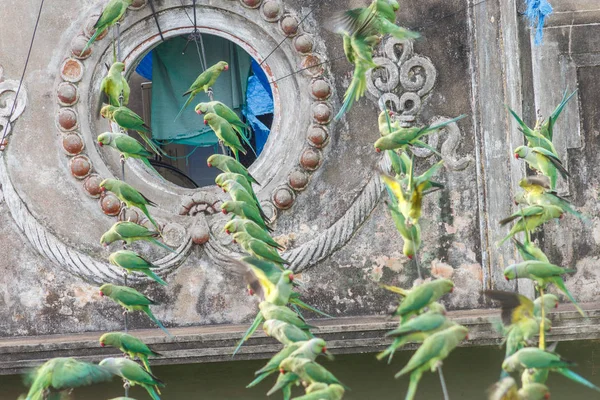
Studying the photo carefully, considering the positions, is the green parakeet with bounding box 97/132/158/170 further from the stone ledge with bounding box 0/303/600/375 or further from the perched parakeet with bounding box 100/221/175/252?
the stone ledge with bounding box 0/303/600/375

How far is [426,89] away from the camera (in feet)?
30.0

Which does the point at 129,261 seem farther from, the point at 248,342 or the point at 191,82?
the point at 191,82

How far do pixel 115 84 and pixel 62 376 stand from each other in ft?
7.75

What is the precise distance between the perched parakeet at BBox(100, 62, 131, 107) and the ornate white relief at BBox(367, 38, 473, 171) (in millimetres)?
1816

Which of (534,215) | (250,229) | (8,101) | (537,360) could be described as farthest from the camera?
(8,101)

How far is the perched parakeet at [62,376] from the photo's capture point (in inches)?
272

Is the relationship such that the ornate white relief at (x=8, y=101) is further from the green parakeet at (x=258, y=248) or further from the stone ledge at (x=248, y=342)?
the green parakeet at (x=258, y=248)

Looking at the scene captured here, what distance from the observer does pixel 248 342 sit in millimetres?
8703

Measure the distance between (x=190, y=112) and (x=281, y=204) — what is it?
1.50 meters

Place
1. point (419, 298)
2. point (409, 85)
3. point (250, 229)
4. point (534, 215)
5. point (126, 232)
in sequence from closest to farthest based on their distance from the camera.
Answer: point (419, 298), point (534, 215), point (250, 229), point (126, 232), point (409, 85)

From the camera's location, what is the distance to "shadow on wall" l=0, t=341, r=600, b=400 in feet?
30.4

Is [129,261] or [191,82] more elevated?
[191,82]

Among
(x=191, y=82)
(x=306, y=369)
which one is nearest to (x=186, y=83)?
(x=191, y=82)

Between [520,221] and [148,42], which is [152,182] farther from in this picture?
[520,221]
